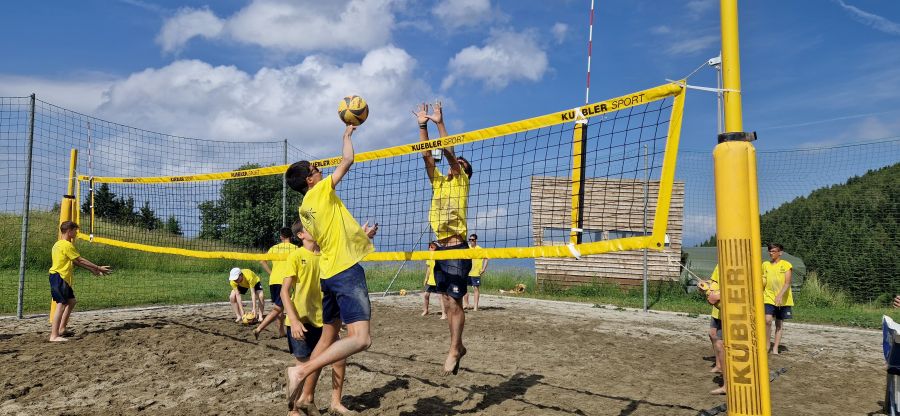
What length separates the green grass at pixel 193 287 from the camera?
1165 cm

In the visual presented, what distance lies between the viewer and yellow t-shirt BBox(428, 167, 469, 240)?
5.38m

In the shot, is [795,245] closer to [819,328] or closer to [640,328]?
[819,328]

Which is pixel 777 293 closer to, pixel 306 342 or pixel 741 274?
pixel 741 274

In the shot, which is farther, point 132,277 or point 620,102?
point 132,277

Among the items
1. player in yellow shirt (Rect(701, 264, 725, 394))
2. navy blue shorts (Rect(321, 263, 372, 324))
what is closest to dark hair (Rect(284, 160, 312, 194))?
navy blue shorts (Rect(321, 263, 372, 324))

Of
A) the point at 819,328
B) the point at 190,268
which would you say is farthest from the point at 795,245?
the point at 190,268

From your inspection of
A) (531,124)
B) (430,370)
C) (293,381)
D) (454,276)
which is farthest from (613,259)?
(293,381)

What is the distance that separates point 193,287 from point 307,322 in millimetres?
11766

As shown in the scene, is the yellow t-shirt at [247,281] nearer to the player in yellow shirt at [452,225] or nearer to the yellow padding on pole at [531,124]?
the yellow padding on pole at [531,124]

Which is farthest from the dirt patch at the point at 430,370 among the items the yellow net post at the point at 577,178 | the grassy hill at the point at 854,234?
the grassy hill at the point at 854,234

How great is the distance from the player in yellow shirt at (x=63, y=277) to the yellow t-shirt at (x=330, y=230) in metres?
5.27

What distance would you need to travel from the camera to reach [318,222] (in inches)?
162

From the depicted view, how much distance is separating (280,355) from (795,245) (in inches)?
484

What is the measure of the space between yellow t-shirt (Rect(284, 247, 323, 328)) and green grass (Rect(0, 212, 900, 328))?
807 centimetres
